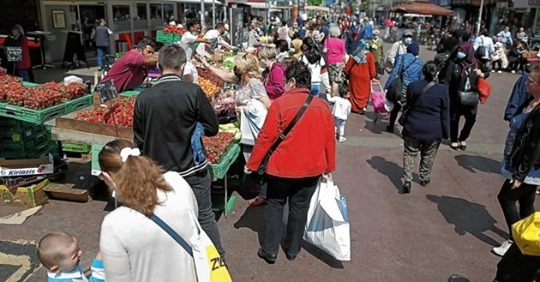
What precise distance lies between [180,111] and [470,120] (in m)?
6.19

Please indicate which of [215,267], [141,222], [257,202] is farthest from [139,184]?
[257,202]

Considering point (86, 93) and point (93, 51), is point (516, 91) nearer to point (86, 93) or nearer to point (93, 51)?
point (86, 93)

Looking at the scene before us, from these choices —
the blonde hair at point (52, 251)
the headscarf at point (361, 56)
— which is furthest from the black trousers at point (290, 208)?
the headscarf at point (361, 56)

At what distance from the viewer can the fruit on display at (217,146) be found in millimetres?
4551

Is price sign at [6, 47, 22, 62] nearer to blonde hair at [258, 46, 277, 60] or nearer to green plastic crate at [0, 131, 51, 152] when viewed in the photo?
green plastic crate at [0, 131, 51, 152]

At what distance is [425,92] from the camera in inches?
221

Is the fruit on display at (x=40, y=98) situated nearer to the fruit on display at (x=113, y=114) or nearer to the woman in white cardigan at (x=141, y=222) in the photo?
the fruit on display at (x=113, y=114)

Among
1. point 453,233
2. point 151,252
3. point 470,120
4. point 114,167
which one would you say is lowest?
point 453,233

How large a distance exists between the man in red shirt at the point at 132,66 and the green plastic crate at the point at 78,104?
0.40 meters

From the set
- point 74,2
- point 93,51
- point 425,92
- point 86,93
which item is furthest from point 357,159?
point 93,51

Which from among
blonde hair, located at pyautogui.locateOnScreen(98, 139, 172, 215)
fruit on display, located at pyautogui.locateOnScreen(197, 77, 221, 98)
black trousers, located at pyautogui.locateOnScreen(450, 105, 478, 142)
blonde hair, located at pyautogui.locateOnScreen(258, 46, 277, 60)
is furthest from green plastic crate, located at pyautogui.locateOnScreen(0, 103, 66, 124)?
black trousers, located at pyautogui.locateOnScreen(450, 105, 478, 142)

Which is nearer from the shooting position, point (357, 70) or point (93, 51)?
point (357, 70)

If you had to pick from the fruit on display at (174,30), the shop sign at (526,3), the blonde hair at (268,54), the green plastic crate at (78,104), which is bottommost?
the green plastic crate at (78,104)

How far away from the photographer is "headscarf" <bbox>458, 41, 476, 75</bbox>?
24.8 feet
